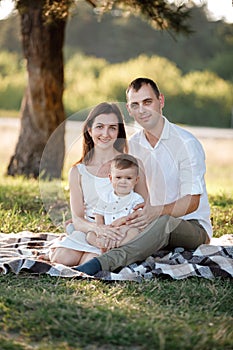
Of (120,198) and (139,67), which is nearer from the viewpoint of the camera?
(120,198)

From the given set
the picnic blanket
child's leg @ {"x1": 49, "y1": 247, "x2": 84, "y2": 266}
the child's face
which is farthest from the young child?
the picnic blanket

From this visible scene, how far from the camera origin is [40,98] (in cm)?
780

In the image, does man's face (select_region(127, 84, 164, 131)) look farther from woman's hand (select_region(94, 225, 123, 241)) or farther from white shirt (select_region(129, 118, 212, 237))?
woman's hand (select_region(94, 225, 123, 241))

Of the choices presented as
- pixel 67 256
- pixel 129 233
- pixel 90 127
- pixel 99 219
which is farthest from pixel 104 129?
pixel 67 256

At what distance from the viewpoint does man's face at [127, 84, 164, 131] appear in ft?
13.7

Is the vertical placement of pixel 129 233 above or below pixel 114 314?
above

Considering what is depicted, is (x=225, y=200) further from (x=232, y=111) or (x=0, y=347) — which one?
(x=232, y=111)

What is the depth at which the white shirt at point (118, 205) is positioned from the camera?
13.5 feet

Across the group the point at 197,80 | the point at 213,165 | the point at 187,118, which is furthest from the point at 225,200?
the point at 197,80

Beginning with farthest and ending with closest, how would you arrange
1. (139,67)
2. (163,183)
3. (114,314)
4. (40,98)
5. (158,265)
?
(139,67)
(40,98)
(163,183)
(158,265)
(114,314)

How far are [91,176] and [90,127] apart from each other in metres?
0.28

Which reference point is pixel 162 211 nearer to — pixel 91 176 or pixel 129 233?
pixel 129 233

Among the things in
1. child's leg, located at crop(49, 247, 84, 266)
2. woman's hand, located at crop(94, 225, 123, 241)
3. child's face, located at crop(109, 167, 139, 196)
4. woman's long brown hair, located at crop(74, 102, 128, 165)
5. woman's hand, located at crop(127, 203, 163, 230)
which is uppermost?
woman's long brown hair, located at crop(74, 102, 128, 165)

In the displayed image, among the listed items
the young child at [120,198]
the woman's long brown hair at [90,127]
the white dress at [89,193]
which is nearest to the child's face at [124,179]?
the young child at [120,198]
